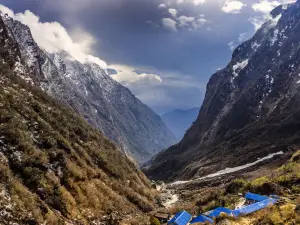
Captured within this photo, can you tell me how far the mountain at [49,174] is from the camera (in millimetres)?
49812

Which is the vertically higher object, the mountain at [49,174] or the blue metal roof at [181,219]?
the mountain at [49,174]

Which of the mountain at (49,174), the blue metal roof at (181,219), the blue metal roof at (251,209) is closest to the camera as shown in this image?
the blue metal roof at (251,209)

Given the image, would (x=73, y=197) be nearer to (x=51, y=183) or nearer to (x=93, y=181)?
(x=51, y=183)

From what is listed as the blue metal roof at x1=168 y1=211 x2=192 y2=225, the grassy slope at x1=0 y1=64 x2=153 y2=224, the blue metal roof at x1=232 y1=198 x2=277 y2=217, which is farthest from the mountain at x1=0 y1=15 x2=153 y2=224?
the blue metal roof at x1=232 y1=198 x2=277 y2=217

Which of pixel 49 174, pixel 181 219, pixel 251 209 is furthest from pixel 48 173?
pixel 251 209

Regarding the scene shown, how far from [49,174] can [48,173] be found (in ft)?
0.87

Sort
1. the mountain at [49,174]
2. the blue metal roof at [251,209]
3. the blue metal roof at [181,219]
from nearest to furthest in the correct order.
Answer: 1. the blue metal roof at [251,209]
2. the mountain at [49,174]
3. the blue metal roof at [181,219]

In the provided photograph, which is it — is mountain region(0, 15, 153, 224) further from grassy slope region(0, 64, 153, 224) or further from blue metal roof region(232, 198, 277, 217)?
blue metal roof region(232, 198, 277, 217)

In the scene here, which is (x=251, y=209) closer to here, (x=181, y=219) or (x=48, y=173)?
(x=181, y=219)

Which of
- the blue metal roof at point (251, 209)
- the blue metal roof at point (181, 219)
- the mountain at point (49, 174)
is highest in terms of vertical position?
the mountain at point (49, 174)

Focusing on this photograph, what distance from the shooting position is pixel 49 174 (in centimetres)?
6162

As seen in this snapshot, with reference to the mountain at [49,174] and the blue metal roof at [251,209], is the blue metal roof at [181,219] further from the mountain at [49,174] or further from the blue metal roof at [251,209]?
the mountain at [49,174]

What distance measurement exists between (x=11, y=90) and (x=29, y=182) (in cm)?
3300

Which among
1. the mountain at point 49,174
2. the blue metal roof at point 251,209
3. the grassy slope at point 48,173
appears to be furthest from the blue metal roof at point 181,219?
the grassy slope at point 48,173
